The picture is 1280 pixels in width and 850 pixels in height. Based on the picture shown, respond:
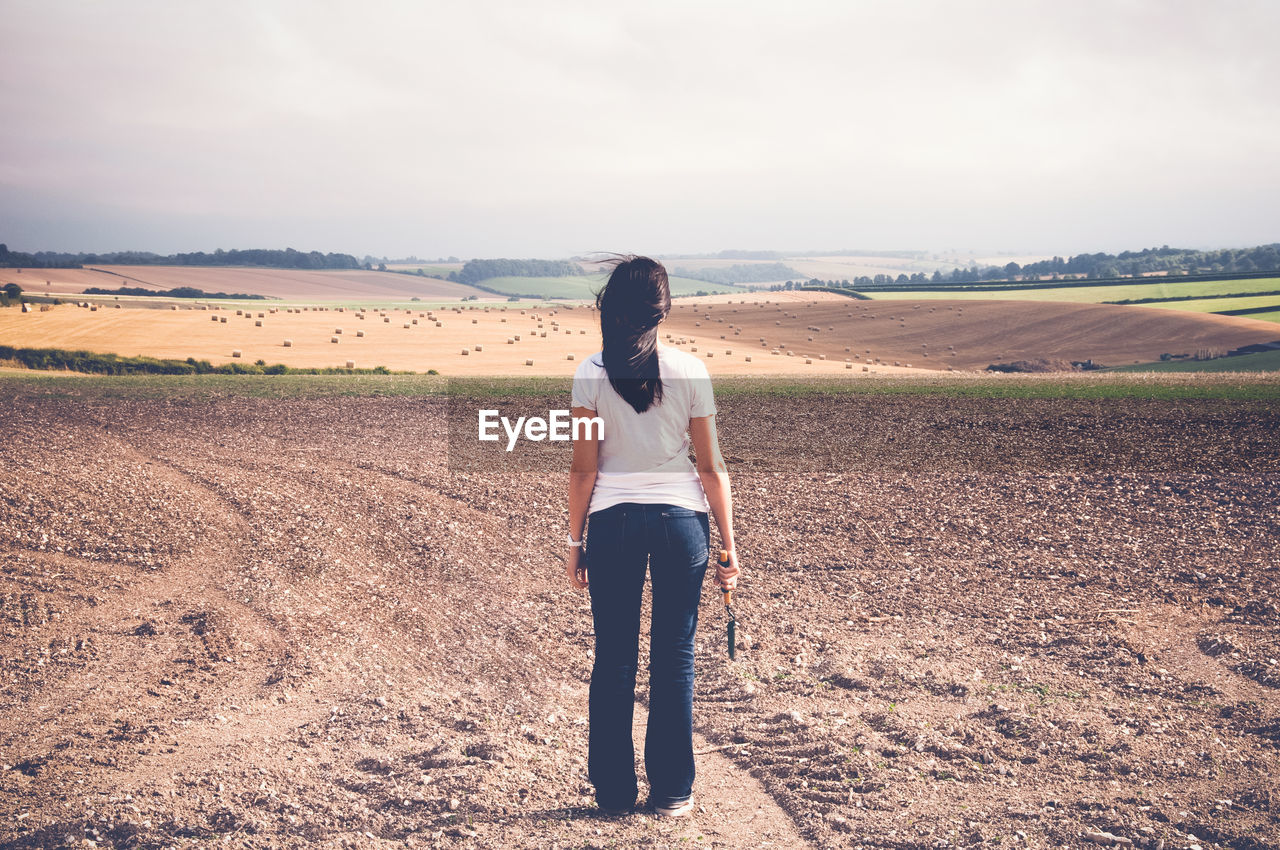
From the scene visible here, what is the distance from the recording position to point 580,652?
853 centimetres

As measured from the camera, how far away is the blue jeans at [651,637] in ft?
14.8

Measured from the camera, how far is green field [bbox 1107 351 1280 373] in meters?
40.5

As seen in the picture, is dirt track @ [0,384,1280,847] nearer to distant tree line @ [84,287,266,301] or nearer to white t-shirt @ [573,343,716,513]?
white t-shirt @ [573,343,716,513]

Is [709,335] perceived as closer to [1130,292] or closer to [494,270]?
[1130,292]

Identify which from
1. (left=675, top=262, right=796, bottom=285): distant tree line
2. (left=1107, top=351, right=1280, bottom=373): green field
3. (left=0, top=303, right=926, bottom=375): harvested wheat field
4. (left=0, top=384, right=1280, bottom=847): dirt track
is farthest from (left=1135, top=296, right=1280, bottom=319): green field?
(left=675, top=262, right=796, bottom=285): distant tree line

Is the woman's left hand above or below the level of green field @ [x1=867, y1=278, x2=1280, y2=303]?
below

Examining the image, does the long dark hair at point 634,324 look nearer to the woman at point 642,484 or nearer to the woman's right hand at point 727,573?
the woman at point 642,484

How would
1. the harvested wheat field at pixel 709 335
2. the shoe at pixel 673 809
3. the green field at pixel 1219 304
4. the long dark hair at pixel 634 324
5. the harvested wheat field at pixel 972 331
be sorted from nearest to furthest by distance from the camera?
the long dark hair at pixel 634 324 < the shoe at pixel 673 809 < the harvested wheat field at pixel 709 335 < the harvested wheat field at pixel 972 331 < the green field at pixel 1219 304

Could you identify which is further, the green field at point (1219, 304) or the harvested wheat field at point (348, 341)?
the green field at point (1219, 304)

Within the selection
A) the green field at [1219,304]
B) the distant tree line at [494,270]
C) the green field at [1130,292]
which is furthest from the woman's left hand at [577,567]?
the distant tree line at [494,270]

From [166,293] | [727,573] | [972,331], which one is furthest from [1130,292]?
[166,293]

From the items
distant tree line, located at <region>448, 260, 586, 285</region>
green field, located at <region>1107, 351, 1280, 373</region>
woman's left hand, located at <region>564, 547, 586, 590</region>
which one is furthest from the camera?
distant tree line, located at <region>448, 260, 586, 285</region>

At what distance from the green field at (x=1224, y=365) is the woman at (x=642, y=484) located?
139 ft

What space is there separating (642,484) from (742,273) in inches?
6232
